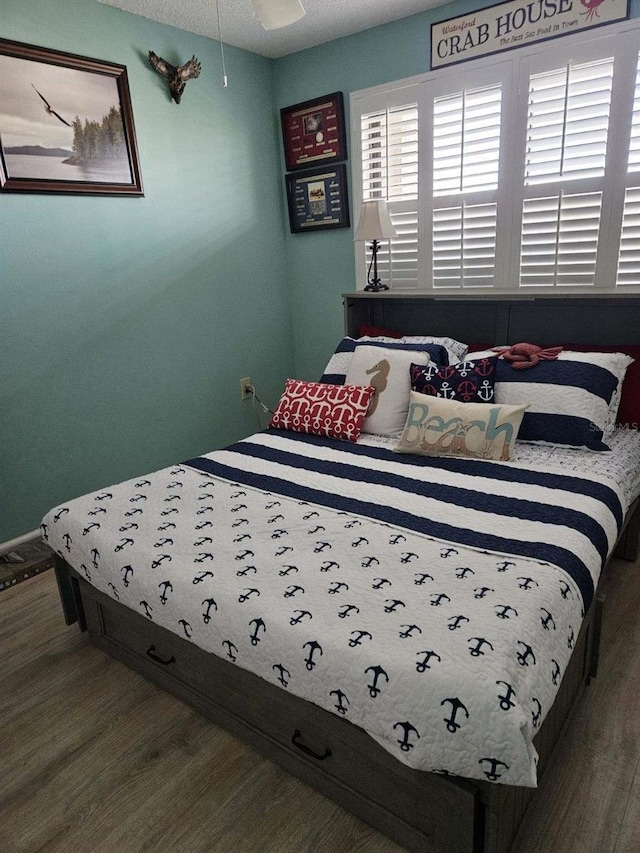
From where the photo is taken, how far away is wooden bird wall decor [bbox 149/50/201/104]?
2.85 metres

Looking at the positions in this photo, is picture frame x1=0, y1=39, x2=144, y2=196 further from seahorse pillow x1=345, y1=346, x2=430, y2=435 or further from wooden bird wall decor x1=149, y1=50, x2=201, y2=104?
seahorse pillow x1=345, y1=346, x2=430, y2=435

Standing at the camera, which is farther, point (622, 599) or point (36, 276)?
point (36, 276)

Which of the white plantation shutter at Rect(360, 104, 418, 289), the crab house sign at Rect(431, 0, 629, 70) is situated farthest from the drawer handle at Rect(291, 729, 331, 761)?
the crab house sign at Rect(431, 0, 629, 70)

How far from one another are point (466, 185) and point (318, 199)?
3.26ft

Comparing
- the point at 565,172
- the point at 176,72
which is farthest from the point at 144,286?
the point at 565,172

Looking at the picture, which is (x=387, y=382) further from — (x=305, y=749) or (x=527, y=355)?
(x=305, y=749)

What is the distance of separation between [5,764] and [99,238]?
2.26 m

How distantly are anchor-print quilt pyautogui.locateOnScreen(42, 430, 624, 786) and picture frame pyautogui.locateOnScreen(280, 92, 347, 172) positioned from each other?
2.05m

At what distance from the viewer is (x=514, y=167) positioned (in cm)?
270

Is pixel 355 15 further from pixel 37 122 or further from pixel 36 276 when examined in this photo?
pixel 36 276

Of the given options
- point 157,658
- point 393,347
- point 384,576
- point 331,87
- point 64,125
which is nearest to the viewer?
point 384,576

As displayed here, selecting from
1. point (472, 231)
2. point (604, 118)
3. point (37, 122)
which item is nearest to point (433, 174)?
point (472, 231)

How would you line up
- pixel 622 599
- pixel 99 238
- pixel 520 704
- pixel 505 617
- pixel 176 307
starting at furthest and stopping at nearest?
pixel 176 307 < pixel 99 238 < pixel 622 599 < pixel 505 617 < pixel 520 704

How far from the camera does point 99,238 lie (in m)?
2.79
